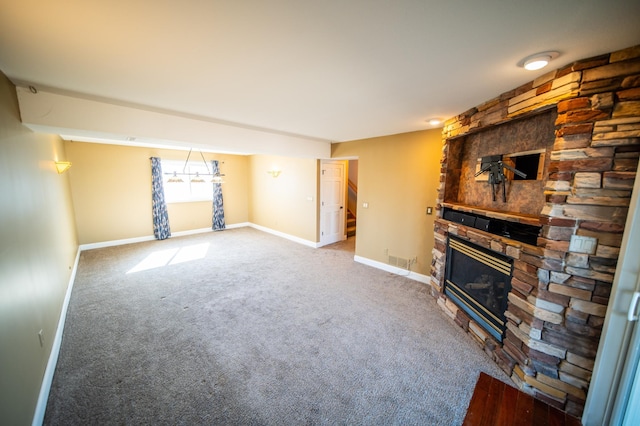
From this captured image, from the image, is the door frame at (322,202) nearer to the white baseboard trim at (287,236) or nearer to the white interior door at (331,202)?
the white interior door at (331,202)

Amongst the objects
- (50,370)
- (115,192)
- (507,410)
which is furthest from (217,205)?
(507,410)

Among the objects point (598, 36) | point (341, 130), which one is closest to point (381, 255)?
point (341, 130)

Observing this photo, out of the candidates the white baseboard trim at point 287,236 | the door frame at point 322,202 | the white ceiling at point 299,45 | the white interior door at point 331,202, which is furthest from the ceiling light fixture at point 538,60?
the white baseboard trim at point 287,236

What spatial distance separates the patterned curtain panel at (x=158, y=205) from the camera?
6.01m

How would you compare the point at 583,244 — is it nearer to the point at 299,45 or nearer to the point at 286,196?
the point at 299,45

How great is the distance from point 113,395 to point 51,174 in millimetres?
3347

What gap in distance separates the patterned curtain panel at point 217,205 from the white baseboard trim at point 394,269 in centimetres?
471

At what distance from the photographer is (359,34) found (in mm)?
1276

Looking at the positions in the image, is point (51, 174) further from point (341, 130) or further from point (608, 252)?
point (608, 252)

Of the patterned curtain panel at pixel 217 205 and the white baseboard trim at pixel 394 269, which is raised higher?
the patterned curtain panel at pixel 217 205

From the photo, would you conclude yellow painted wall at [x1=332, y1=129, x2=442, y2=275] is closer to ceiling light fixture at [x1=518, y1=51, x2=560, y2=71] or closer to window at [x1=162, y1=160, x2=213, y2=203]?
ceiling light fixture at [x1=518, y1=51, x2=560, y2=71]

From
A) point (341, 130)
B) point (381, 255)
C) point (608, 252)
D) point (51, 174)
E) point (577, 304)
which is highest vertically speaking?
point (341, 130)

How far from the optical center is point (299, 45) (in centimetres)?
139

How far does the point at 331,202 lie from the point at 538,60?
4.64 meters
